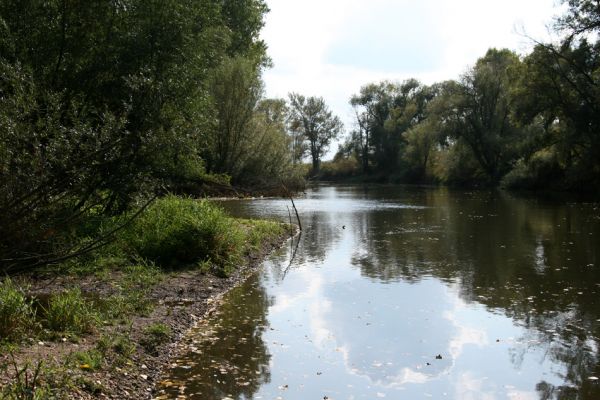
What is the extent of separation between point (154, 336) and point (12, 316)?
2.01 metres

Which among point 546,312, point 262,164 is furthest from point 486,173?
point 546,312

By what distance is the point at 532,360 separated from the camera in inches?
311

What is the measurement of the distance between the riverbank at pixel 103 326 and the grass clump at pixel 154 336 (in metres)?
0.01

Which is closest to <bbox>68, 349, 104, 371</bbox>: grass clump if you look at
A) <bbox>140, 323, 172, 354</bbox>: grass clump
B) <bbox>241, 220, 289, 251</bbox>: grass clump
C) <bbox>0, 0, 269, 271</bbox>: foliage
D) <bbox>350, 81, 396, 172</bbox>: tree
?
<bbox>140, 323, 172, 354</bbox>: grass clump

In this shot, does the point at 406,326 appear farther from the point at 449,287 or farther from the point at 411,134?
the point at 411,134

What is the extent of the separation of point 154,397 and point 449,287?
834 centimetres

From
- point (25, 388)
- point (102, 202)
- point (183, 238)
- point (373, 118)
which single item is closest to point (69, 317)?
point (102, 202)

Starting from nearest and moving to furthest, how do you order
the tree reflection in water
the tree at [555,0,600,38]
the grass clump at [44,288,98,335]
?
1. the tree reflection in water
2. the grass clump at [44,288,98,335]
3. the tree at [555,0,600,38]

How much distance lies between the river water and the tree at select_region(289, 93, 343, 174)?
9223cm

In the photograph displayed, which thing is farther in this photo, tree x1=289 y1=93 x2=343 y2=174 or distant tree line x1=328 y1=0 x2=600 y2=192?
tree x1=289 y1=93 x2=343 y2=174

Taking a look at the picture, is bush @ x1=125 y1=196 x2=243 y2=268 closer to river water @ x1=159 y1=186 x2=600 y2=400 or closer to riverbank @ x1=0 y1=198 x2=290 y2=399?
riverbank @ x1=0 y1=198 x2=290 y2=399

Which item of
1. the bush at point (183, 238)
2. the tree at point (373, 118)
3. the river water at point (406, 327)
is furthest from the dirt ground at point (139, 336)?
the tree at point (373, 118)

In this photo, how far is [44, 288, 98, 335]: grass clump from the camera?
7.67m

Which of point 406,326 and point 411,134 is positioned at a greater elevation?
point 411,134
